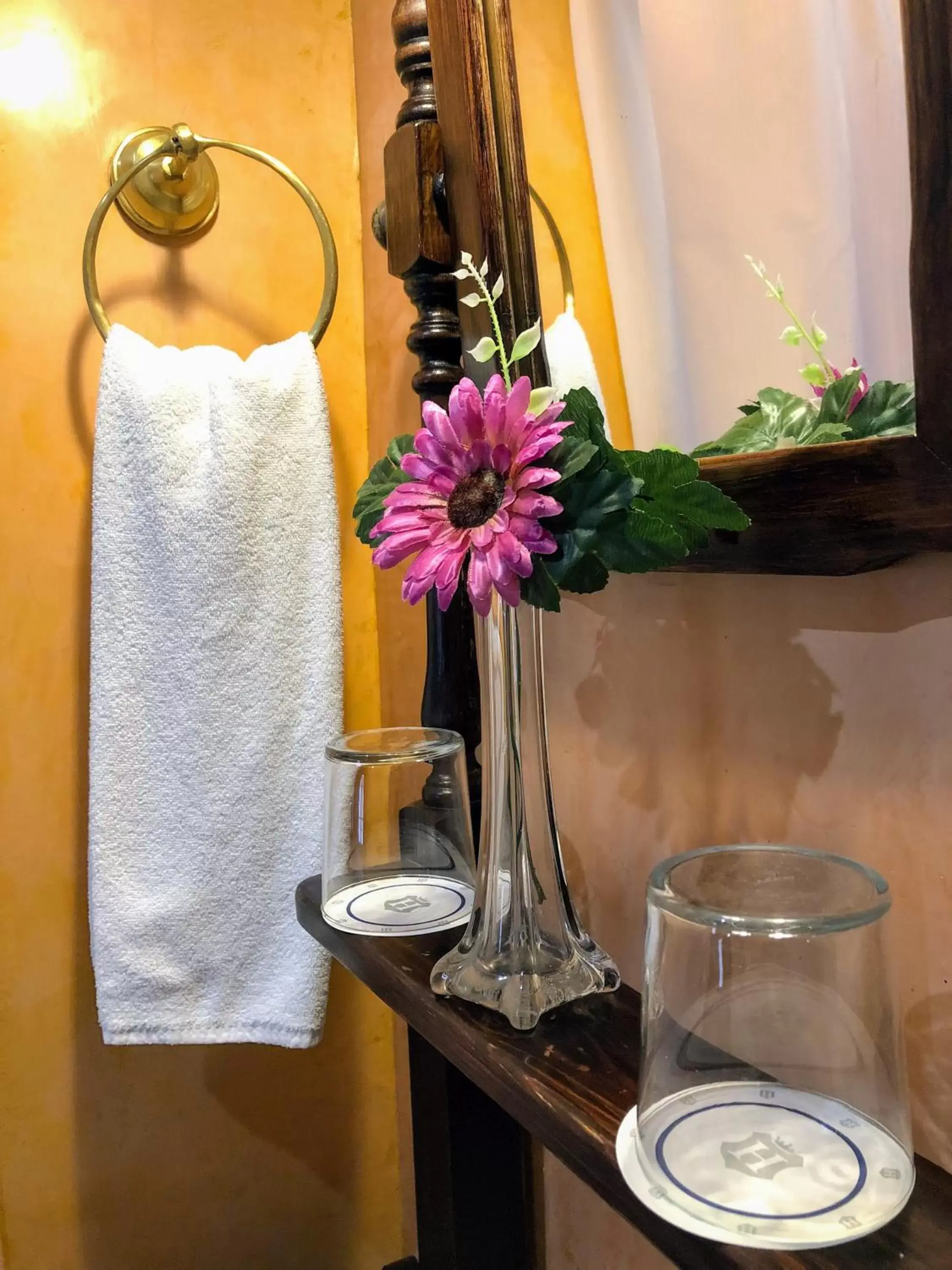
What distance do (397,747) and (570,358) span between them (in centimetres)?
27

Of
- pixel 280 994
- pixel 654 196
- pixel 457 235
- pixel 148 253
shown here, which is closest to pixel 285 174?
pixel 148 253

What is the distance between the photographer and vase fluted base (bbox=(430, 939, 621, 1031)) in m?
0.50

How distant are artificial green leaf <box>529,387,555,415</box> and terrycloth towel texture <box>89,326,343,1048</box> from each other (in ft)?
1.23

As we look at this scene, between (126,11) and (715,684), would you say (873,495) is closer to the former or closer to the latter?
(715,684)

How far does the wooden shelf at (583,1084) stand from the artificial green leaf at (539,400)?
32 cm

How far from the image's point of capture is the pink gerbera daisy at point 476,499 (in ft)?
1.43

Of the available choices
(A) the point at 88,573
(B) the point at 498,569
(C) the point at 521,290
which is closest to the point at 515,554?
(B) the point at 498,569

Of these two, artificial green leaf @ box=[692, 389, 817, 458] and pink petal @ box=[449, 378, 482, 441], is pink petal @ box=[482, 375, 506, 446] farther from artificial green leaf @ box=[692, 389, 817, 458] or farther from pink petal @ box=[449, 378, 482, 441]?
artificial green leaf @ box=[692, 389, 817, 458]

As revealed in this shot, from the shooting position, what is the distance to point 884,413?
0.40 meters

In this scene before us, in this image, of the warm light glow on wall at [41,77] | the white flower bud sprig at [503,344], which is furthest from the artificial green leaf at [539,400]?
the warm light glow on wall at [41,77]

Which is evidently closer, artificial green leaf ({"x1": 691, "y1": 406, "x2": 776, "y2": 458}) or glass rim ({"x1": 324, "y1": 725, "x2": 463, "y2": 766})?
artificial green leaf ({"x1": 691, "y1": 406, "x2": 776, "y2": 458})

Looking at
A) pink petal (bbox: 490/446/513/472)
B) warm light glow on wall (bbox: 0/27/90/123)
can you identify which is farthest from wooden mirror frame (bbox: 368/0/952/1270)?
warm light glow on wall (bbox: 0/27/90/123)

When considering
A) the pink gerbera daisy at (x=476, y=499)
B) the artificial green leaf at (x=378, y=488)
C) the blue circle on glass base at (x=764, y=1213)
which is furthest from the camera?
the artificial green leaf at (x=378, y=488)

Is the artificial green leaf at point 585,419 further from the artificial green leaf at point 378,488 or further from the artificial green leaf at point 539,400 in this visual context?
the artificial green leaf at point 378,488
